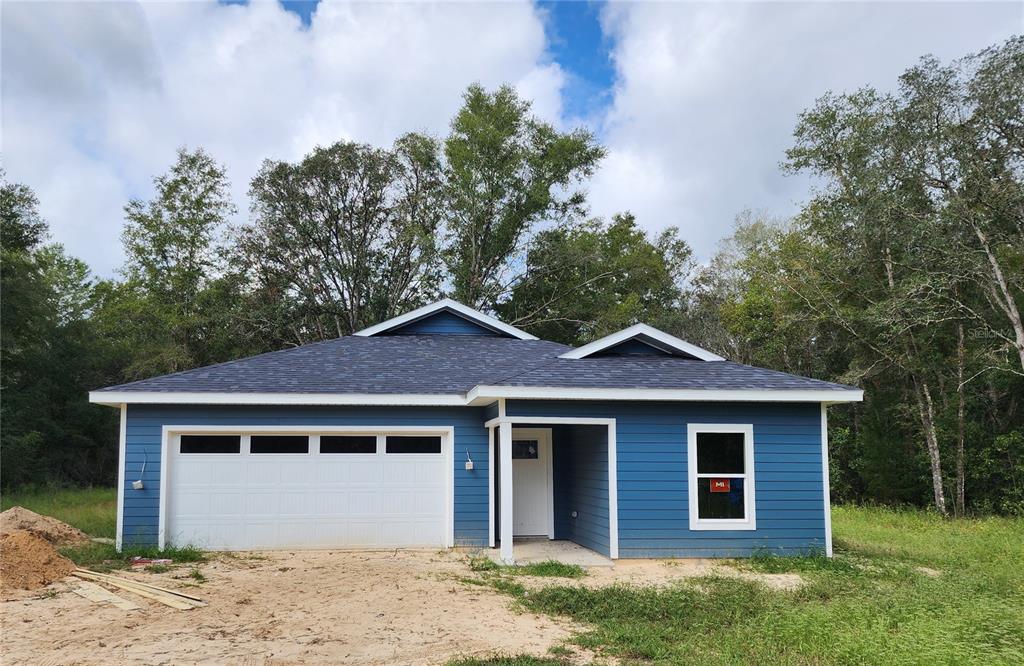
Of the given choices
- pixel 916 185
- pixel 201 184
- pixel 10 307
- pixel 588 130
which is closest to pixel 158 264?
pixel 201 184

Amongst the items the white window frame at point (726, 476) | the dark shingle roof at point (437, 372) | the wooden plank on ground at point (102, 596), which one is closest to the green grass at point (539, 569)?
the white window frame at point (726, 476)

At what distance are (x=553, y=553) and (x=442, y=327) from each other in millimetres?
6797

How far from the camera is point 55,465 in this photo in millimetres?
29578

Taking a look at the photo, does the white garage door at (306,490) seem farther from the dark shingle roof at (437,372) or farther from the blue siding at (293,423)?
the dark shingle roof at (437,372)

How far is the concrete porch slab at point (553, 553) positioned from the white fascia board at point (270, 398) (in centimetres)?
240

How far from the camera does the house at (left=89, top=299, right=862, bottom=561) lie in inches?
452

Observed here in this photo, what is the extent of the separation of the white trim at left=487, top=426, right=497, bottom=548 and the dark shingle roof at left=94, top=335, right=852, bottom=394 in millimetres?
926

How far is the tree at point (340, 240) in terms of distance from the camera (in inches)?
1177

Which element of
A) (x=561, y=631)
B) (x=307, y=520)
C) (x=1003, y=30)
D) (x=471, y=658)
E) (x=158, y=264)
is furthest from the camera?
(x=158, y=264)

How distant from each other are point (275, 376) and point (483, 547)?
4.32 metres

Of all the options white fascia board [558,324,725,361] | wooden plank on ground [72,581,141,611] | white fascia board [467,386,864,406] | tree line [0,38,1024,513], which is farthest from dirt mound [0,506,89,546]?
tree line [0,38,1024,513]

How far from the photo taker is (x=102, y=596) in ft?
27.6

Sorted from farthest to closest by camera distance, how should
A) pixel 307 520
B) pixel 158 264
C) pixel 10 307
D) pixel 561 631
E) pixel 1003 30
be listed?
pixel 158 264
pixel 10 307
pixel 1003 30
pixel 307 520
pixel 561 631

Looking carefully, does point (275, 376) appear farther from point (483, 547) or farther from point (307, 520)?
point (483, 547)
